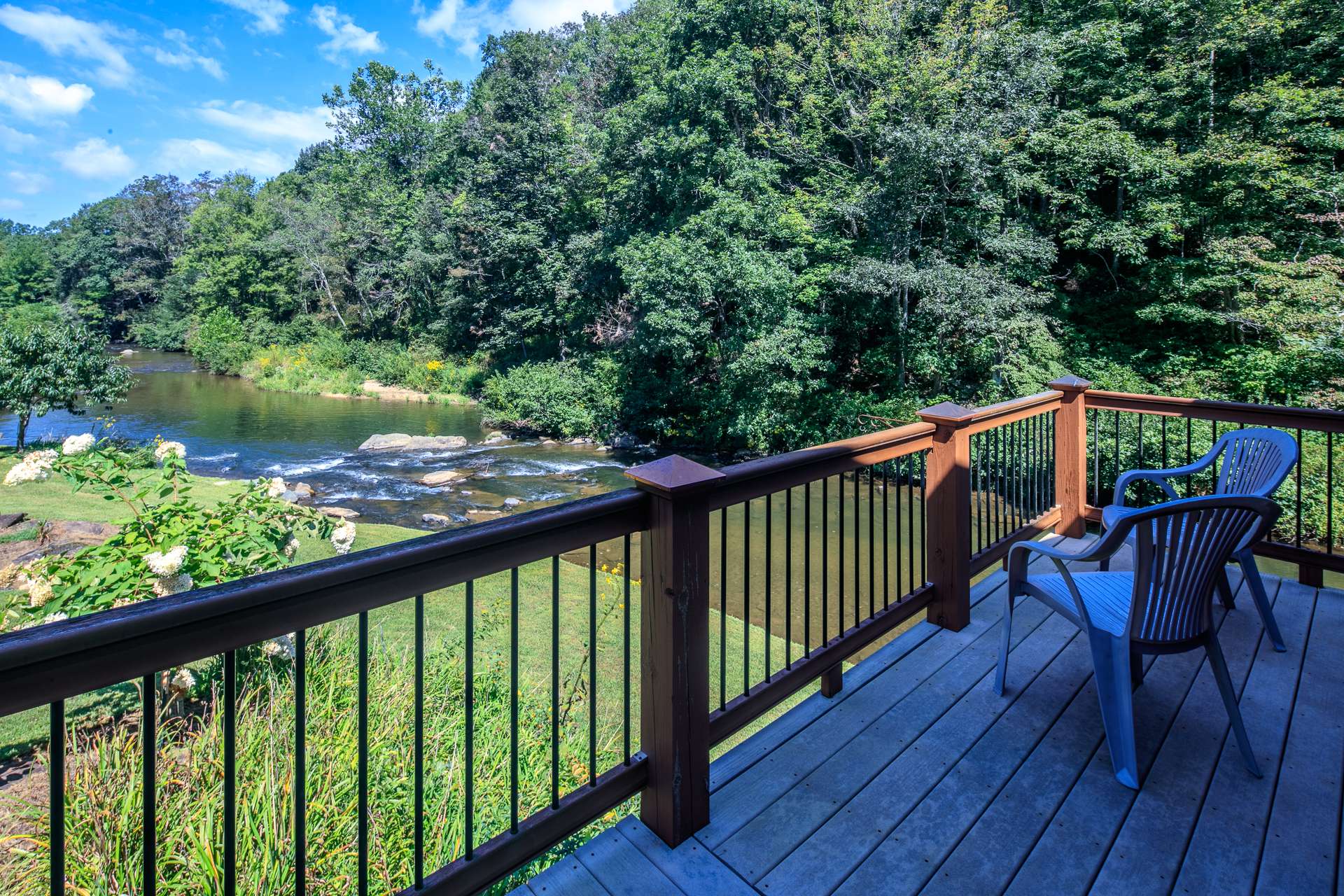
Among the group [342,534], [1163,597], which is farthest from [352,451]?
[1163,597]

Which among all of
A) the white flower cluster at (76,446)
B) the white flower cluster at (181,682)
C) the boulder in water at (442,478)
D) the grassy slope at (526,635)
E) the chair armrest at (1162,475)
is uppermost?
the white flower cluster at (76,446)

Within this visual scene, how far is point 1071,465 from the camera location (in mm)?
4277

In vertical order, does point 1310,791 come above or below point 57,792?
below

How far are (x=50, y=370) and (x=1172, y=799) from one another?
16.4 m

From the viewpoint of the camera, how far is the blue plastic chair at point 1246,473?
268cm

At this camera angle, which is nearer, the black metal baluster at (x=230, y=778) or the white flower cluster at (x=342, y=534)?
the black metal baluster at (x=230, y=778)

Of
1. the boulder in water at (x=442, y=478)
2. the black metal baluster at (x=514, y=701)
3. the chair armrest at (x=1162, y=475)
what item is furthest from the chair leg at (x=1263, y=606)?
the boulder in water at (x=442, y=478)

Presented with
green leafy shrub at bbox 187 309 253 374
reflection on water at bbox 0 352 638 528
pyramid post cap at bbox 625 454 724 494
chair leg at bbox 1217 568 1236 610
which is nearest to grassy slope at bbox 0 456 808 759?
pyramid post cap at bbox 625 454 724 494

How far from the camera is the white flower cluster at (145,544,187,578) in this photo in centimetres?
298

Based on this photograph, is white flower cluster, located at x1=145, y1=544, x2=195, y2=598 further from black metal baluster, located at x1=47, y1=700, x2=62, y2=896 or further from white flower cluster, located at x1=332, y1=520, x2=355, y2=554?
black metal baluster, located at x1=47, y1=700, x2=62, y2=896

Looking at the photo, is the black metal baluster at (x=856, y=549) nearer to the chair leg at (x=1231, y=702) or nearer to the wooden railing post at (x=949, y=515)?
the wooden railing post at (x=949, y=515)

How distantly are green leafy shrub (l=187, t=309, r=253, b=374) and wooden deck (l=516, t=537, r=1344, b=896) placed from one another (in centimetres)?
3057

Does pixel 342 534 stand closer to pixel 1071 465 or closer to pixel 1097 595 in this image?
pixel 1097 595

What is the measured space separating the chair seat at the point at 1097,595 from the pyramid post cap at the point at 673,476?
4.27 feet
